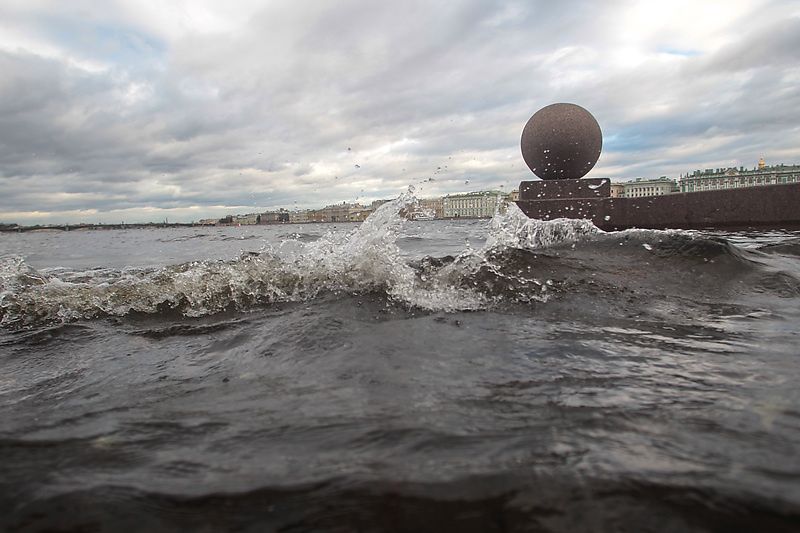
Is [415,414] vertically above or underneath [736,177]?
underneath

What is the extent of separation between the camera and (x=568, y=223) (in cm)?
666

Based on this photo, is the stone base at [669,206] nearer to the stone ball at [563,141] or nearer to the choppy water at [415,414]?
the stone ball at [563,141]

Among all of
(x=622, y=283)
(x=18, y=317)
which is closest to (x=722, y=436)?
(x=622, y=283)

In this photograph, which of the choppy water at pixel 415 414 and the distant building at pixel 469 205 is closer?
the choppy water at pixel 415 414

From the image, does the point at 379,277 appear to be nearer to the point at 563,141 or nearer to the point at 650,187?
the point at 563,141

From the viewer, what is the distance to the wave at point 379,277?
363 cm

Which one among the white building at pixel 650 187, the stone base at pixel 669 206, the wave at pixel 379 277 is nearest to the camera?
the wave at pixel 379 277

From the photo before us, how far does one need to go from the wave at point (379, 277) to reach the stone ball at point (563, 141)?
21.9 ft

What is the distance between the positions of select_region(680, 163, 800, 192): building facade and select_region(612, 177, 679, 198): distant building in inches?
321

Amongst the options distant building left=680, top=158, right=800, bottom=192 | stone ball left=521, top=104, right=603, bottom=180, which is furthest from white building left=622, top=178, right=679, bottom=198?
stone ball left=521, top=104, right=603, bottom=180

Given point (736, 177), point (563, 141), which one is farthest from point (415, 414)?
point (736, 177)

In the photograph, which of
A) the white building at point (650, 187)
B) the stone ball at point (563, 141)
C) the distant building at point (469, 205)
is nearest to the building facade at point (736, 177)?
the white building at point (650, 187)

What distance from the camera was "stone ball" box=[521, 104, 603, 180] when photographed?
35.8 feet

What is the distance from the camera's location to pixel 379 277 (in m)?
4.06
